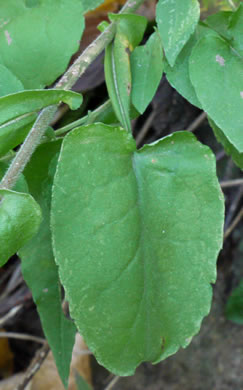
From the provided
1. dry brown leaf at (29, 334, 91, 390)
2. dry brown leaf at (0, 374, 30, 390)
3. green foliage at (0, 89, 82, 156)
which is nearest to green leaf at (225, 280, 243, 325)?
dry brown leaf at (29, 334, 91, 390)

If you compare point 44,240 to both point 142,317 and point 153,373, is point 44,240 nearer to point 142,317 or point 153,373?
point 142,317

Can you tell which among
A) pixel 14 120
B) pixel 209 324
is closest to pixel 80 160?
pixel 14 120

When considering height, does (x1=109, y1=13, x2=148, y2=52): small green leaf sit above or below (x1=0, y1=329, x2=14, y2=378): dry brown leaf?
above

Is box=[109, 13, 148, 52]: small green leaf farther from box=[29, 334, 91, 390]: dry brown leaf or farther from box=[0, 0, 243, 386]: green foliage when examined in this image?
box=[29, 334, 91, 390]: dry brown leaf

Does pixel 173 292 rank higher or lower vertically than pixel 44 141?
lower

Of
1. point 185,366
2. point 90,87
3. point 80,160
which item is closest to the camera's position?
point 80,160

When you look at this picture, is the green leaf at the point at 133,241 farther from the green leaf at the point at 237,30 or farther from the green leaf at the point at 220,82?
the green leaf at the point at 237,30
